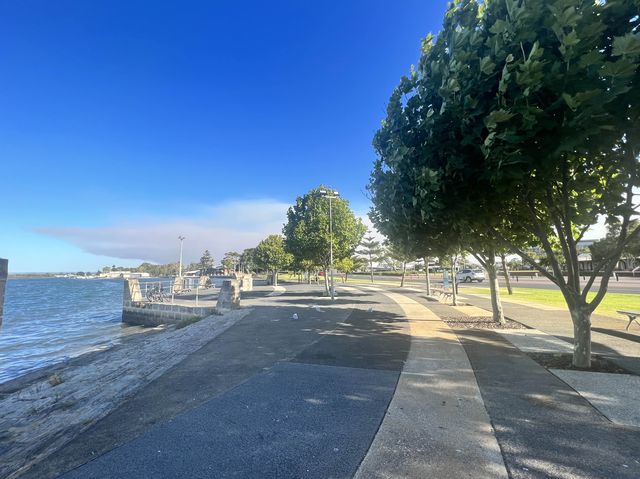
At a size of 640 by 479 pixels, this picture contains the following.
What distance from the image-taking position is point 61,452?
11.8 feet

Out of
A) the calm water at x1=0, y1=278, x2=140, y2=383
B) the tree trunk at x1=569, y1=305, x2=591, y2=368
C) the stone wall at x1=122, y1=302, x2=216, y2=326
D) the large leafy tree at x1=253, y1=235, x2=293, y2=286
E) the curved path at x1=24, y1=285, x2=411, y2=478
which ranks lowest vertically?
the calm water at x1=0, y1=278, x2=140, y2=383

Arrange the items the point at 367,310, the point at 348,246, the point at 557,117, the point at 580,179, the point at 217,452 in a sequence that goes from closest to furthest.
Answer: the point at 217,452
the point at 557,117
the point at 580,179
the point at 367,310
the point at 348,246

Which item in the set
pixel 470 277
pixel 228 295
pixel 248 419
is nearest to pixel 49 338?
pixel 228 295

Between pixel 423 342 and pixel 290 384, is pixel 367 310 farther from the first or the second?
pixel 290 384

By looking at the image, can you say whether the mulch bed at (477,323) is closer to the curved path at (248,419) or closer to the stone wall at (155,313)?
the curved path at (248,419)

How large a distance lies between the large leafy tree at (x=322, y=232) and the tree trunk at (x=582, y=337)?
1832 centimetres

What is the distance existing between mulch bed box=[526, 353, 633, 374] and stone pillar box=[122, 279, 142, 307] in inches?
1004

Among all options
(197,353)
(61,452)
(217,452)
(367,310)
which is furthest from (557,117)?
(367,310)

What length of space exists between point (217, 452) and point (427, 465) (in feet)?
7.04

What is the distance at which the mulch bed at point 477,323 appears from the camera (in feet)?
36.4

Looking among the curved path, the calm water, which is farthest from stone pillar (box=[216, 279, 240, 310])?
the curved path

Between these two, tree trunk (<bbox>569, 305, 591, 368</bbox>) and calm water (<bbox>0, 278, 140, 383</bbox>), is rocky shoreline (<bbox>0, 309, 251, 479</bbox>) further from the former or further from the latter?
tree trunk (<bbox>569, 305, 591, 368</bbox>)

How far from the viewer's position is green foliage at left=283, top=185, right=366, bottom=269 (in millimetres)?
24922

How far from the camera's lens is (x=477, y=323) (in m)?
11.8
